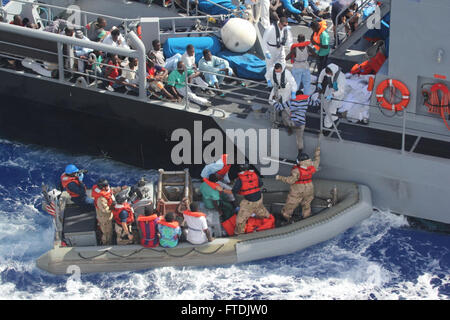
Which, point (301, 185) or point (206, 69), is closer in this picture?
point (301, 185)

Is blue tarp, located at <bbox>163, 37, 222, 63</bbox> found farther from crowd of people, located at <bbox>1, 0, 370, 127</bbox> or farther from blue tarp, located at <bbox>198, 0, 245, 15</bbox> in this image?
blue tarp, located at <bbox>198, 0, 245, 15</bbox>

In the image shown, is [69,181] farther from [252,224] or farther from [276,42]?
[276,42]

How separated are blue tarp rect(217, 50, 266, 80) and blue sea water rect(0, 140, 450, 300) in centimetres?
390

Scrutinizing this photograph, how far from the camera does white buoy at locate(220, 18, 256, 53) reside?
18.6 meters

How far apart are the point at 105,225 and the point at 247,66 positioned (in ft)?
15.7

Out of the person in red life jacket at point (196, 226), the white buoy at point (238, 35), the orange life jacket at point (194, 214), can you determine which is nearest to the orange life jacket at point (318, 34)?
the white buoy at point (238, 35)

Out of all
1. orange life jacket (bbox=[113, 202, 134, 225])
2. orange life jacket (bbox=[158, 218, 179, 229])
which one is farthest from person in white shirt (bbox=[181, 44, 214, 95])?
orange life jacket (bbox=[158, 218, 179, 229])

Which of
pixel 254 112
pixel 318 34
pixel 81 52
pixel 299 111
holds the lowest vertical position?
pixel 254 112

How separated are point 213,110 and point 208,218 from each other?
2253 millimetres

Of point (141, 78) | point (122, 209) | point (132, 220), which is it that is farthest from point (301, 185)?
point (141, 78)

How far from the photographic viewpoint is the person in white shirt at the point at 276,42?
17547 millimetres

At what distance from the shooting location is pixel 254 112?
56.5 feet

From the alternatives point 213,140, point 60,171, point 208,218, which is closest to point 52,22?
point 60,171
